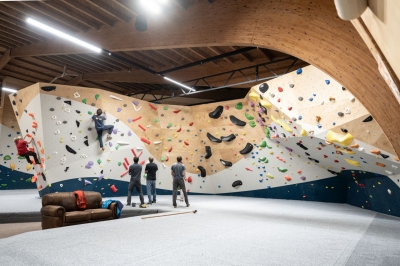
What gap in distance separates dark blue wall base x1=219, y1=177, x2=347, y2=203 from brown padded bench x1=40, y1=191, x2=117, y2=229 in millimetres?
6106

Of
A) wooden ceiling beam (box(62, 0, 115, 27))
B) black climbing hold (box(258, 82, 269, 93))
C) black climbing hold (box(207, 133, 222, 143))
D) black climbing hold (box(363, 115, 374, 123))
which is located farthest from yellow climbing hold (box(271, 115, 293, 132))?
wooden ceiling beam (box(62, 0, 115, 27))

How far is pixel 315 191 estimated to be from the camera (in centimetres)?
898

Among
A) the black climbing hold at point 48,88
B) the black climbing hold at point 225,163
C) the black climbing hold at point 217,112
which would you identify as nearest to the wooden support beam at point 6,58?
the black climbing hold at point 48,88

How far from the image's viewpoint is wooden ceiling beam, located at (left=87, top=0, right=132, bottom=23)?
18.3 ft

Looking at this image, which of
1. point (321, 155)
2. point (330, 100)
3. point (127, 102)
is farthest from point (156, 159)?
point (330, 100)

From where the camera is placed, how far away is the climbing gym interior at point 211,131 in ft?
10.2

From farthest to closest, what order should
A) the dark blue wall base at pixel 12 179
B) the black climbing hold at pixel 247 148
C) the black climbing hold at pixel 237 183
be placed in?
1. the dark blue wall base at pixel 12 179
2. the black climbing hold at pixel 237 183
3. the black climbing hold at pixel 247 148

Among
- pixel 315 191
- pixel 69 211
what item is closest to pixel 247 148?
pixel 315 191

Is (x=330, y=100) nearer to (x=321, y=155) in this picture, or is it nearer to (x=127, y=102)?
(x=321, y=155)

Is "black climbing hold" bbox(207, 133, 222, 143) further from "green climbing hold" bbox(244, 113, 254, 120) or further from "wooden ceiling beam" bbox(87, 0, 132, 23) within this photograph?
"wooden ceiling beam" bbox(87, 0, 132, 23)

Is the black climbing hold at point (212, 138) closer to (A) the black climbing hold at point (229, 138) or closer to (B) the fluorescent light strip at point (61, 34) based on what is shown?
(A) the black climbing hold at point (229, 138)

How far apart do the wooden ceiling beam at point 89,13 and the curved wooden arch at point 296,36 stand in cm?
90

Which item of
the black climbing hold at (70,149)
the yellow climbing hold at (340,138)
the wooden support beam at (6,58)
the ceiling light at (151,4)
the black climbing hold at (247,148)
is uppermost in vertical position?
the wooden support beam at (6,58)

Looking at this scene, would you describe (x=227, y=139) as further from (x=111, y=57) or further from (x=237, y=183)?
(x=111, y=57)
